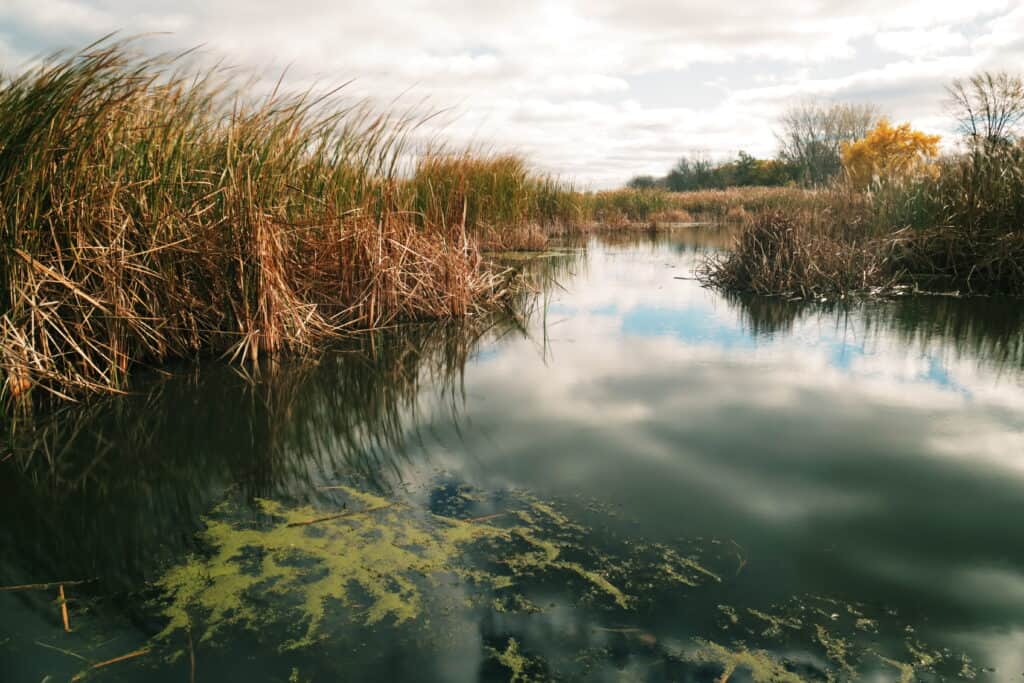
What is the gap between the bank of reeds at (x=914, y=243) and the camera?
7234mm

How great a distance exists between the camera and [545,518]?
2277 millimetres

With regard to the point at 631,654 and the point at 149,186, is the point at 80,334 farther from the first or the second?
the point at 631,654

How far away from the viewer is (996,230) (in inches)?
289

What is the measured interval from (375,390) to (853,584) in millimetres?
2639

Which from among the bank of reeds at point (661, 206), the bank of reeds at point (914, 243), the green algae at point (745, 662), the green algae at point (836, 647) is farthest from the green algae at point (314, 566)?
the bank of reeds at point (661, 206)

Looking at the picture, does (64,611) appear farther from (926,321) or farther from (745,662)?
(926,321)

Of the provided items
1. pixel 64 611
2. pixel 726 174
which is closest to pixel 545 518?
pixel 64 611

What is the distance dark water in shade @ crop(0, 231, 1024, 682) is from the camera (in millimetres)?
1616

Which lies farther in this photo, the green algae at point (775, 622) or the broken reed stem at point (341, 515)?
the broken reed stem at point (341, 515)

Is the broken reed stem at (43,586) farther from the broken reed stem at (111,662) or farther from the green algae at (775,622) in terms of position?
the green algae at (775,622)

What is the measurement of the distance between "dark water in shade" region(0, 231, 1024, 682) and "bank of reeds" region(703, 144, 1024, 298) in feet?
9.91

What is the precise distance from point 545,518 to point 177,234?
299 cm

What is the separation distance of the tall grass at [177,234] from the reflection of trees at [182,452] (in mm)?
329

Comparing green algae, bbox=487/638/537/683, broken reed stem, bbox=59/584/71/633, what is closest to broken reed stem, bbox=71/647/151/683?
broken reed stem, bbox=59/584/71/633
